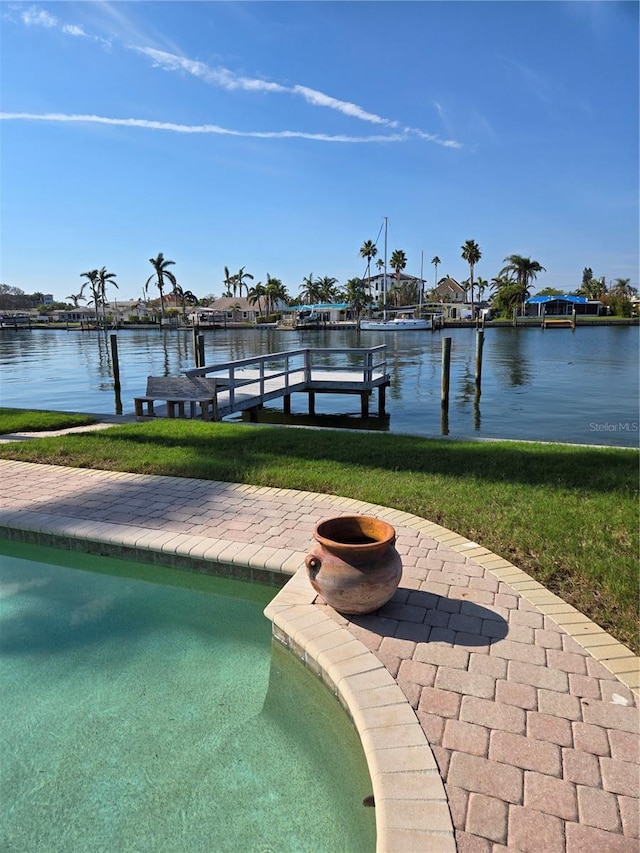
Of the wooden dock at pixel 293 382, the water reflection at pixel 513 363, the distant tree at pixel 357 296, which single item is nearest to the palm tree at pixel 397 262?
the distant tree at pixel 357 296

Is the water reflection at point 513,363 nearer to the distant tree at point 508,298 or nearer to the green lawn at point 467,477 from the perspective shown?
the green lawn at point 467,477

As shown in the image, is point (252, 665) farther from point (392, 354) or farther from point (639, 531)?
point (392, 354)

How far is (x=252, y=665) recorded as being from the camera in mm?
3709

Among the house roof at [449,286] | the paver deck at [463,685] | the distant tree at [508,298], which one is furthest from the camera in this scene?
the house roof at [449,286]

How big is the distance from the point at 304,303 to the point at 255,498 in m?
117

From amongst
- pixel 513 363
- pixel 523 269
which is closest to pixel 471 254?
pixel 523 269

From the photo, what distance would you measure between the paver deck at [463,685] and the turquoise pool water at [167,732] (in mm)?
264

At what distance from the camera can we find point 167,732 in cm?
313

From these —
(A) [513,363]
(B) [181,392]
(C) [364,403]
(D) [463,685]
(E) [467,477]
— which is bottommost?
(A) [513,363]

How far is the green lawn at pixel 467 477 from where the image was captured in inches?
170

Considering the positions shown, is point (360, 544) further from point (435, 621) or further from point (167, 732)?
point (167, 732)

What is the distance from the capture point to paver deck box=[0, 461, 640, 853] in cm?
226

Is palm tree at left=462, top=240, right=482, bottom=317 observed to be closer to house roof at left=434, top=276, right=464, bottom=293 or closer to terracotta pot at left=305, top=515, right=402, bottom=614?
house roof at left=434, top=276, right=464, bottom=293

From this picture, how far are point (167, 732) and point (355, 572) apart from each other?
53.0 inches
